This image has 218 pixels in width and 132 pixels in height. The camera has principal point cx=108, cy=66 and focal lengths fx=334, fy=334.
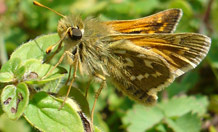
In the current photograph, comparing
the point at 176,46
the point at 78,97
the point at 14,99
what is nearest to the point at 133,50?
the point at 176,46

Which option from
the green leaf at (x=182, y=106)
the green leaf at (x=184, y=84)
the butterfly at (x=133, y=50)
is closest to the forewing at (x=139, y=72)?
the butterfly at (x=133, y=50)

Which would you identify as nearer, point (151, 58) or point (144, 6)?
point (151, 58)

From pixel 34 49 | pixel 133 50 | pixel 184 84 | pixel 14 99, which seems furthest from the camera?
pixel 184 84

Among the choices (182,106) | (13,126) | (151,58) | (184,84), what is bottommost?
(184,84)

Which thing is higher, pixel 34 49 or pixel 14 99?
pixel 34 49

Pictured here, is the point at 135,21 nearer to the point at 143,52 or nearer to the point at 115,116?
the point at 143,52

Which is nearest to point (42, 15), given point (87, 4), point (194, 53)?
point (87, 4)

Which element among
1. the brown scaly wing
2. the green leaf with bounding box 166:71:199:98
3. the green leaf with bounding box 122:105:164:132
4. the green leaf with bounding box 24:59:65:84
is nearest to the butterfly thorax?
the brown scaly wing

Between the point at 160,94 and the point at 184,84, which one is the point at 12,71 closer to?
the point at 160,94
